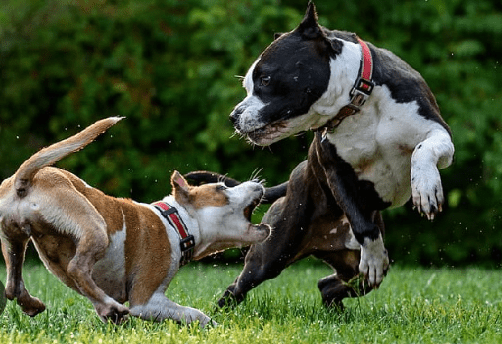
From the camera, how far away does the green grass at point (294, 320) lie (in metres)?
3.94

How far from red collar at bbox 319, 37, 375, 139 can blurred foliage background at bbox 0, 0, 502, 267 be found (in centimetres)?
729

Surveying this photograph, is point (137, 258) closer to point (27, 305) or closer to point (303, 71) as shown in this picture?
point (27, 305)

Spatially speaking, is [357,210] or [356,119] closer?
[356,119]

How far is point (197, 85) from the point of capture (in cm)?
1267

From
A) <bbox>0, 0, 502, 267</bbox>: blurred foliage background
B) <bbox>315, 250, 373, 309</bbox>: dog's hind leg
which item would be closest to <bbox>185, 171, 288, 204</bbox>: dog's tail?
<bbox>315, 250, 373, 309</bbox>: dog's hind leg

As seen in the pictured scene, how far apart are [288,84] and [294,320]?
119 centimetres

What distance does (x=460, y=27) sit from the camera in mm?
12273

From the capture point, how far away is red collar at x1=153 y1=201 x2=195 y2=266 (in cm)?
485

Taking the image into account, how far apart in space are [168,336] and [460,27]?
9401mm

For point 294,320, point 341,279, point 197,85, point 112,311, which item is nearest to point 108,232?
point 112,311

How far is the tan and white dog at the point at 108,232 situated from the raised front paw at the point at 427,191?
1.09 metres

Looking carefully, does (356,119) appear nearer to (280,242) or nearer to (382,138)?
(382,138)

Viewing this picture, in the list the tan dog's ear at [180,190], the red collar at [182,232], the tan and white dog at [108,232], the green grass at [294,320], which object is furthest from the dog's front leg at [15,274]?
the tan dog's ear at [180,190]

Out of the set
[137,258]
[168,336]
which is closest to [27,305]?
[137,258]
